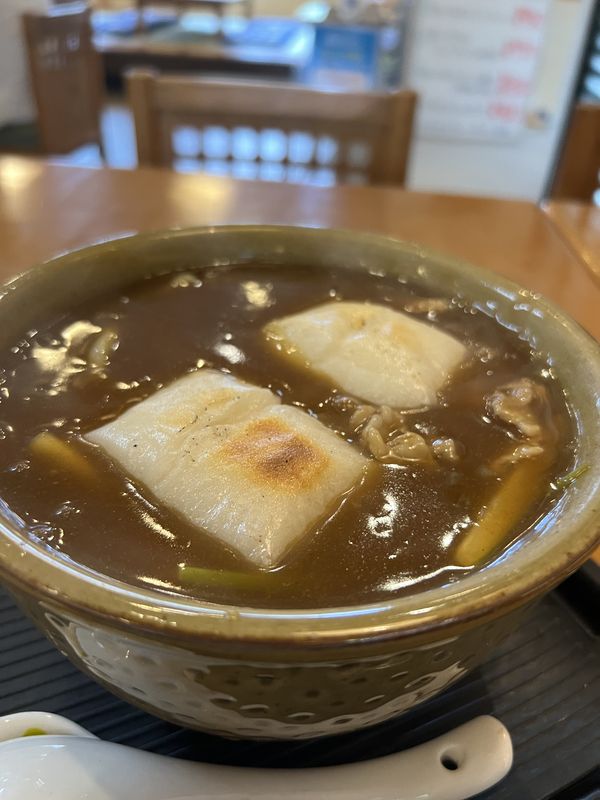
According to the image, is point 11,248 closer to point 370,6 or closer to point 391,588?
point 391,588

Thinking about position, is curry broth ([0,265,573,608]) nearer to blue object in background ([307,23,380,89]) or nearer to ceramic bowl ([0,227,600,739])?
ceramic bowl ([0,227,600,739])

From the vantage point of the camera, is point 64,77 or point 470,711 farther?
point 64,77

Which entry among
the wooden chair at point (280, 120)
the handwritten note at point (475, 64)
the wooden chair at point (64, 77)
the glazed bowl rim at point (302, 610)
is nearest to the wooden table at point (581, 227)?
the wooden chair at point (280, 120)

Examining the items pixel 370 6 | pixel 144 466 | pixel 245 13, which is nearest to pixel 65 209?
pixel 144 466

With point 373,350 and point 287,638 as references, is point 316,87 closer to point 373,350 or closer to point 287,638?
point 373,350

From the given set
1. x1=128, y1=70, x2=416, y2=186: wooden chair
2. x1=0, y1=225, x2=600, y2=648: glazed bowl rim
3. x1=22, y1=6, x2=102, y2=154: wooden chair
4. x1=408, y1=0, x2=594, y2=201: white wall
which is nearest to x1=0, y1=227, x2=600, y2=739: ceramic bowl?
x1=0, y1=225, x2=600, y2=648: glazed bowl rim

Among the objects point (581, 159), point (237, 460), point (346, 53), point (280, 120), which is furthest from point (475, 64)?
point (237, 460)
